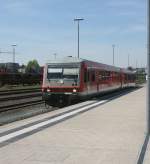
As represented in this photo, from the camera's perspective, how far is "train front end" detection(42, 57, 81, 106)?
83.3ft

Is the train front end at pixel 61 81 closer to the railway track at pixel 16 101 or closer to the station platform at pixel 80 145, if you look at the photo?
the railway track at pixel 16 101

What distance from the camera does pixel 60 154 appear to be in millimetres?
8633

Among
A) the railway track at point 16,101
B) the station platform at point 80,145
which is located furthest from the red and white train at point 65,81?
the station platform at point 80,145

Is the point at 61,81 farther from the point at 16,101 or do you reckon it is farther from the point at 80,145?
the point at 80,145

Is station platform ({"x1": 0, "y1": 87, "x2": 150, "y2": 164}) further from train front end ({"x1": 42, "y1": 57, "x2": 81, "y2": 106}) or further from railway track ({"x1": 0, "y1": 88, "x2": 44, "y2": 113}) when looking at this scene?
train front end ({"x1": 42, "y1": 57, "x2": 81, "y2": 106})

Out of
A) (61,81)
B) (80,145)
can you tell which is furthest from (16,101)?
(80,145)

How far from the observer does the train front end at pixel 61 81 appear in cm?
2539

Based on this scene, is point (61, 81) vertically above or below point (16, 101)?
above

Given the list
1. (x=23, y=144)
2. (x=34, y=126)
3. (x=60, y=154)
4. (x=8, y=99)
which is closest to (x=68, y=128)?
(x=34, y=126)

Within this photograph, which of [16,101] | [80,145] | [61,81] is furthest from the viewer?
[16,101]

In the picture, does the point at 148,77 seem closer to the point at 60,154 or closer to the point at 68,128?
the point at 68,128

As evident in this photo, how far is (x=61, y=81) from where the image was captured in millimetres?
25547

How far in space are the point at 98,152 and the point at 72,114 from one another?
806cm

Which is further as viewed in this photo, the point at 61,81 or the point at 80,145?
the point at 61,81
